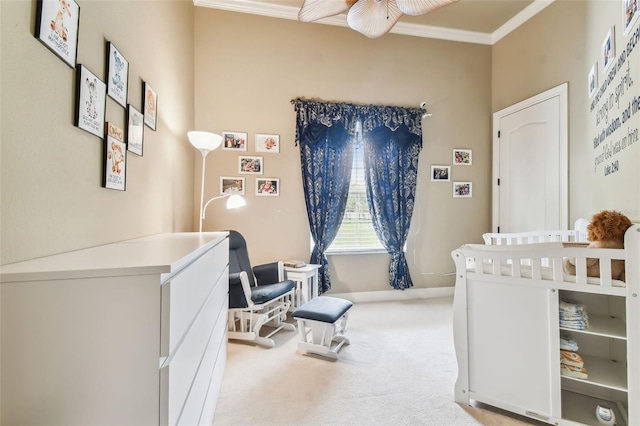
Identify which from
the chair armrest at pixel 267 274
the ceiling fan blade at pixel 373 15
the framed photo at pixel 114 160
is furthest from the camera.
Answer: the chair armrest at pixel 267 274

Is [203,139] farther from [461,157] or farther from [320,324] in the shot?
[461,157]

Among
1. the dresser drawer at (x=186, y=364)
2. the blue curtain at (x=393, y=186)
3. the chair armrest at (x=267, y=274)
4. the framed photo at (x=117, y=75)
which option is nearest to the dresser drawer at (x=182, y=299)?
the dresser drawer at (x=186, y=364)

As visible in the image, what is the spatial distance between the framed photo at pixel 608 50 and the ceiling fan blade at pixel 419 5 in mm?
1405

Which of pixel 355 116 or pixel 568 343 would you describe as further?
pixel 355 116

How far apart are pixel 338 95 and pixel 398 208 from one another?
1.57 meters

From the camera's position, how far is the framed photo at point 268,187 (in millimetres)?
3273

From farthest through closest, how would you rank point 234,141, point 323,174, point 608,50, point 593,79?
1. point 323,174
2. point 234,141
3. point 593,79
4. point 608,50

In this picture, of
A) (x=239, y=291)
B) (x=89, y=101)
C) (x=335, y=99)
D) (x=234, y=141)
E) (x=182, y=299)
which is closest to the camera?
(x=182, y=299)

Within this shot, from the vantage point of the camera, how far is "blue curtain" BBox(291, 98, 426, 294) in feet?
10.8

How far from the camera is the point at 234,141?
3.21m

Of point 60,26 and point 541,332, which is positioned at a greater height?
point 60,26

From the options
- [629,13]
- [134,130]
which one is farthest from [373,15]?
[134,130]

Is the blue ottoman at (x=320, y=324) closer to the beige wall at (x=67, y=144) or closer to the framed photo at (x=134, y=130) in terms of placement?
the beige wall at (x=67, y=144)

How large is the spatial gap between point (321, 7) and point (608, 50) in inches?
85.8
